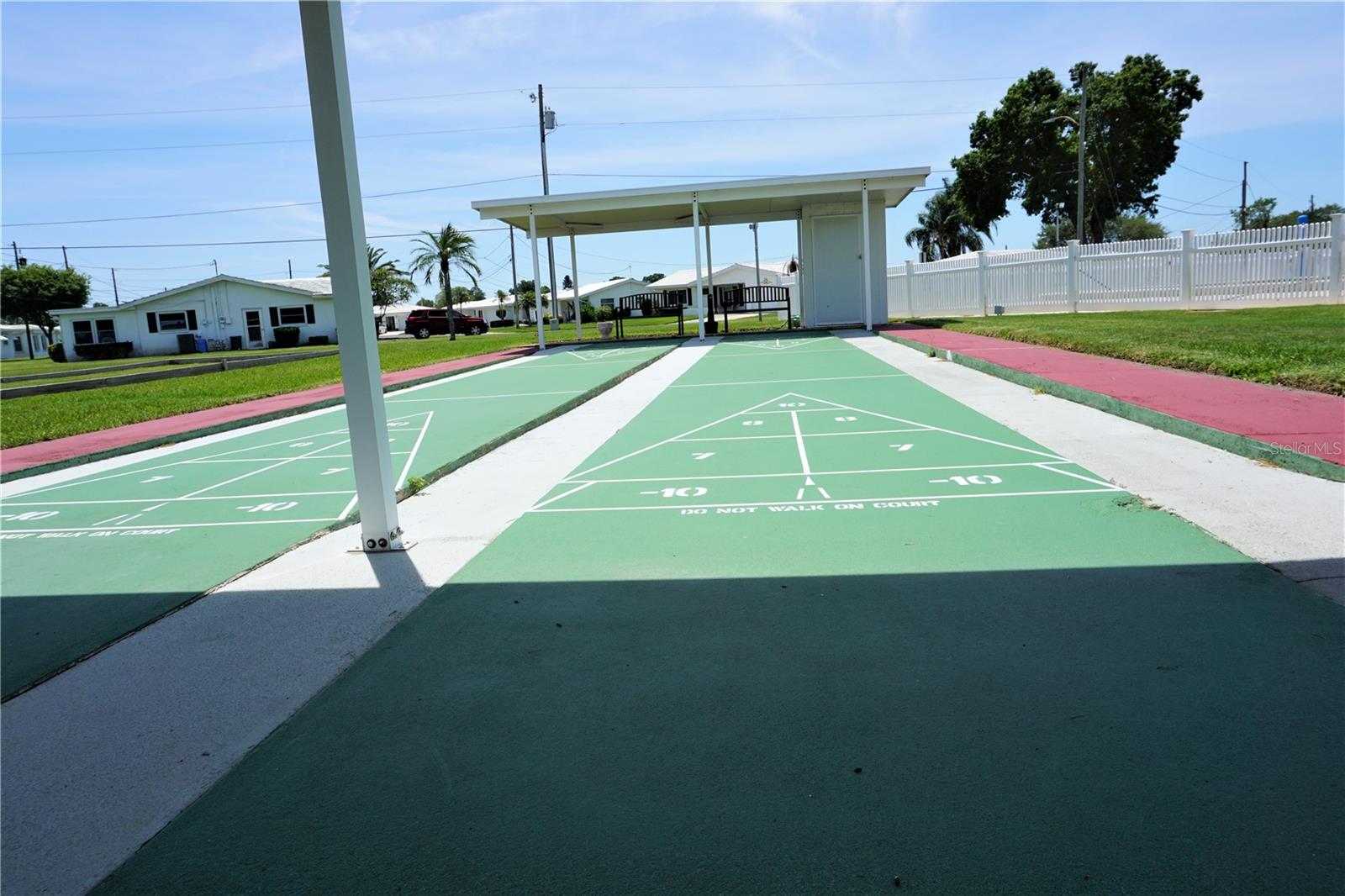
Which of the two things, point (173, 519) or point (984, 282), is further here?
point (984, 282)

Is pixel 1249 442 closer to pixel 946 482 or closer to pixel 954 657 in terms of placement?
pixel 946 482

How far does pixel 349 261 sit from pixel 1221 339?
1418cm

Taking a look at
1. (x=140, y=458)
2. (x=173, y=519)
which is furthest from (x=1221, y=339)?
(x=140, y=458)

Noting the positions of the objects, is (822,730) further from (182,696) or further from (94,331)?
(94,331)

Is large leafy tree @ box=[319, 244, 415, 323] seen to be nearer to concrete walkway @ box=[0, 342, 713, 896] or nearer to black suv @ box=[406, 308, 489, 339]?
black suv @ box=[406, 308, 489, 339]

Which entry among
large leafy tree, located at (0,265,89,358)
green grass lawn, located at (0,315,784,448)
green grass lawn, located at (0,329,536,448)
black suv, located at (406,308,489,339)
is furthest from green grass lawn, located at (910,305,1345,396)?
large leafy tree, located at (0,265,89,358)

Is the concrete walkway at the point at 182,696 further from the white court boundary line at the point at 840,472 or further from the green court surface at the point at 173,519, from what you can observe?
the white court boundary line at the point at 840,472

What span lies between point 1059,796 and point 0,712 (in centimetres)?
429

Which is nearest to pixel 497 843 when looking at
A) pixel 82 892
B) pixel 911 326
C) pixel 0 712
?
pixel 82 892

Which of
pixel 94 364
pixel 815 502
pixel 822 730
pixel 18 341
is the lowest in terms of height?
pixel 822 730

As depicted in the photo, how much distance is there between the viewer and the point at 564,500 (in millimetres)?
7375

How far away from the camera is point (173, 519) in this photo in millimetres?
7445

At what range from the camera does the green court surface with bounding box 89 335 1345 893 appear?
8.42 feet

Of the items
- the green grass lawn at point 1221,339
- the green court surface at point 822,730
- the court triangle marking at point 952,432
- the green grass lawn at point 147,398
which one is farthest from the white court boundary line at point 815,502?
the green grass lawn at point 147,398
